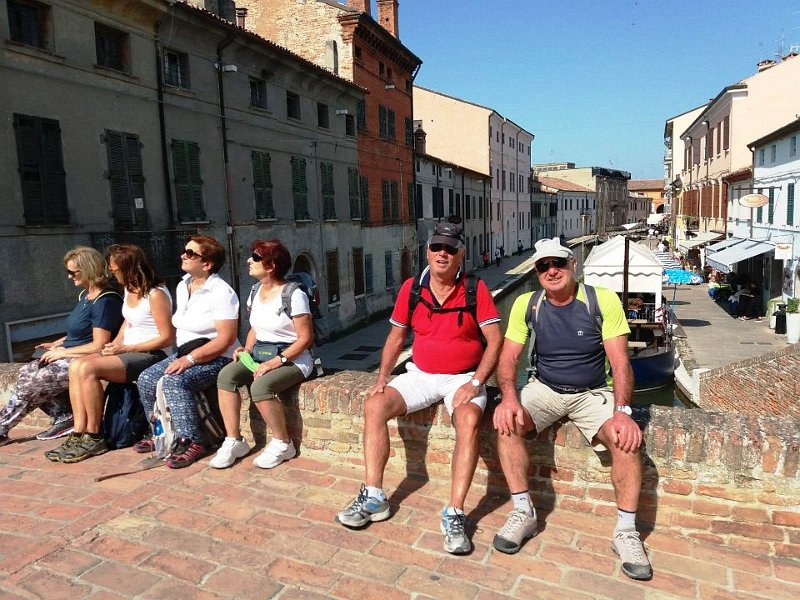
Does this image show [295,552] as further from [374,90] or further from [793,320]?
[374,90]

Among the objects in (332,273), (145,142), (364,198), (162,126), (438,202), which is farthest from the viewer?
(438,202)

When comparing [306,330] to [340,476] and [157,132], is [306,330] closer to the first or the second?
[340,476]

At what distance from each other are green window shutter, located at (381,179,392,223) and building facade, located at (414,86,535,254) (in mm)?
17326

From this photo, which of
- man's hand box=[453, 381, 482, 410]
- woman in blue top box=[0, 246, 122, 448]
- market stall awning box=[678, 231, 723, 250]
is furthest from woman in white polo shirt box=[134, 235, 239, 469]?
market stall awning box=[678, 231, 723, 250]

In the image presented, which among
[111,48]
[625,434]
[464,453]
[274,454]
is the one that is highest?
[111,48]

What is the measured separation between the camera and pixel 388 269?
2862 cm

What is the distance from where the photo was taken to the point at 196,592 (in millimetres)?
2979

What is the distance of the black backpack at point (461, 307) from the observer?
13.1 ft

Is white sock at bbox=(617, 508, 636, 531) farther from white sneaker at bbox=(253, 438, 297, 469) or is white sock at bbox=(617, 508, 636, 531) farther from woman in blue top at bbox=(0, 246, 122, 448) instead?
woman in blue top at bbox=(0, 246, 122, 448)

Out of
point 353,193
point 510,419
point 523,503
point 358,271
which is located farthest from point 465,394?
point 358,271

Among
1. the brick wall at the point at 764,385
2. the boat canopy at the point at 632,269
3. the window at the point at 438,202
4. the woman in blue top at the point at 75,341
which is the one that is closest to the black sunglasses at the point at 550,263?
the woman in blue top at the point at 75,341

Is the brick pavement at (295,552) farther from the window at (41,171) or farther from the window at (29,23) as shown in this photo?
the window at (29,23)

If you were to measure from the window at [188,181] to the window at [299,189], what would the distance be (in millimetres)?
4627

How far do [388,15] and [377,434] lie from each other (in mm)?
29757
